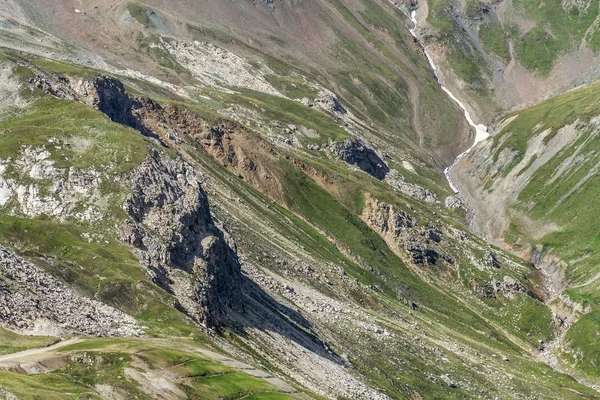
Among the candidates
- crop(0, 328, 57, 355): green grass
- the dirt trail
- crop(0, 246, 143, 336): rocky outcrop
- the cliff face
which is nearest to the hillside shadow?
the cliff face

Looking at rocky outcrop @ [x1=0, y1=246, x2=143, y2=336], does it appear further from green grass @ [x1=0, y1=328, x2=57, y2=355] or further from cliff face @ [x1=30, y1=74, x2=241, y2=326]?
cliff face @ [x1=30, y1=74, x2=241, y2=326]

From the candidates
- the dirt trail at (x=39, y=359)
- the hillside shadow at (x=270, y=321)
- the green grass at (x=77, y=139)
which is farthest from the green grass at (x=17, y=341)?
the green grass at (x=77, y=139)

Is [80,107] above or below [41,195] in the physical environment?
above

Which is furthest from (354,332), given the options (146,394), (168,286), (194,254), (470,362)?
(146,394)

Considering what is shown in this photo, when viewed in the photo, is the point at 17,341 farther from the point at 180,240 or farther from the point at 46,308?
the point at 180,240

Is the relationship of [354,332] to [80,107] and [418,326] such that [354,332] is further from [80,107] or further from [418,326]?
[80,107]

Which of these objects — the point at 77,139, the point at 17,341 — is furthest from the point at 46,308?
the point at 77,139
